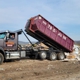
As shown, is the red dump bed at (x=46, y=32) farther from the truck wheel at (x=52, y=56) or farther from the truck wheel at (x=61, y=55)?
the truck wheel at (x=52, y=56)

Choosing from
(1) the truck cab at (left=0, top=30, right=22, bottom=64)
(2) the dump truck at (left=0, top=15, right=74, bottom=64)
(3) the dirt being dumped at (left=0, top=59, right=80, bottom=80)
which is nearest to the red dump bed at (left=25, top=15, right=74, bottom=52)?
(2) the dump truck at (left=0, top=15, right=74, bottom=64)

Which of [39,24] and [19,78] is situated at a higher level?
[39,24]

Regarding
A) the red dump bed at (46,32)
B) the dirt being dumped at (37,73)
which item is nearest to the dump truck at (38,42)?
the red dump bed at (46,32)

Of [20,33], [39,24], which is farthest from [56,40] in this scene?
[20,33]

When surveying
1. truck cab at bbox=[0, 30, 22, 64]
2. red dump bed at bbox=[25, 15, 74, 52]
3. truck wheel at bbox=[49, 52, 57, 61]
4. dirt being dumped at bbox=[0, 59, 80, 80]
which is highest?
red dump bed at bbox=[25, 15, 74, 52]

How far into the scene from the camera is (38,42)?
1900 centimetres

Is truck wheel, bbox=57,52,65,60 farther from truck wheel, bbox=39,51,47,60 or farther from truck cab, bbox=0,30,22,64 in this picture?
truck cab, bbox=0,30,22,64

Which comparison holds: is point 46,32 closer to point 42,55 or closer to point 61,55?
point 42,55

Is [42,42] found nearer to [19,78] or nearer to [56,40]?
[56,40]

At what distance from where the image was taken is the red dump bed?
17.5m

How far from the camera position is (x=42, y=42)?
19078 mm

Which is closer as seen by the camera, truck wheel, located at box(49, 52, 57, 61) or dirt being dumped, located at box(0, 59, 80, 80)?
dirt being dumped, located at box(0, 59, 80, 80)

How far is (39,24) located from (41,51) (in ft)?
8.61

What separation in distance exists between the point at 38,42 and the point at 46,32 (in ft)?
5.39
